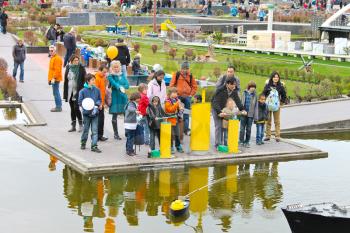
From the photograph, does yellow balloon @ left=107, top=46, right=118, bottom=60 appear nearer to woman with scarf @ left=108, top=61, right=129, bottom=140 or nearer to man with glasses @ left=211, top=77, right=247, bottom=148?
woman with scarf @ left=108, top=61, right=129, bottom=140

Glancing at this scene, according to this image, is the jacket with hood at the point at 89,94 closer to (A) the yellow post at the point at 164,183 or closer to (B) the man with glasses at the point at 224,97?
(A) the yellow post at the point at 164,183

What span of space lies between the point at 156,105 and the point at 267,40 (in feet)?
88.5

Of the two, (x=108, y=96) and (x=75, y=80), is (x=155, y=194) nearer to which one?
(x=108, y=96)

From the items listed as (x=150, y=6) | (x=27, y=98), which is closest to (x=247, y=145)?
(x=27, y=98)

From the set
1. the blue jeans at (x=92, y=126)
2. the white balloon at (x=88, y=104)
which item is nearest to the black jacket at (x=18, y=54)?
the blue jeans at (x=92, y=126)

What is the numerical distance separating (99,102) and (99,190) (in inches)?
94.2

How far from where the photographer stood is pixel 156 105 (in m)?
15.4

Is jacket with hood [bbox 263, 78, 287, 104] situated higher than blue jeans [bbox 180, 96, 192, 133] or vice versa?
jacket with hood [bbox 263, 78, 287, 104]

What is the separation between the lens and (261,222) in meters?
12.4

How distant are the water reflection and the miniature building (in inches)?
1019

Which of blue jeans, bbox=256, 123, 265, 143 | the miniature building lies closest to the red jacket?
blue jeans, bbox=256, 123, 265, 143

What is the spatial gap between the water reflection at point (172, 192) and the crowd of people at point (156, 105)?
95 centimetres

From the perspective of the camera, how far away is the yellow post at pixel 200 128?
1597 cm

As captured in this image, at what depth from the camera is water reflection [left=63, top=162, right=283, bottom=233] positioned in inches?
503
